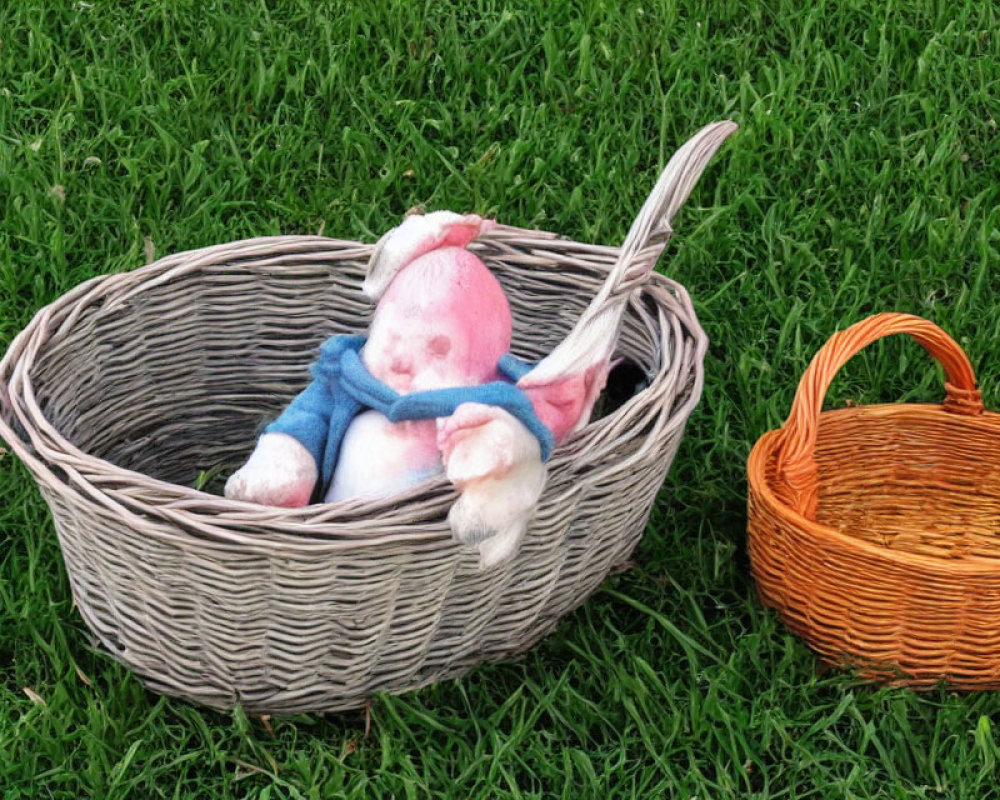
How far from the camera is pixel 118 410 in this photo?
6.24 ft

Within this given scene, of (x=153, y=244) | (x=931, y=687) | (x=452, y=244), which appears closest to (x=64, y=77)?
(x=153, y=244)

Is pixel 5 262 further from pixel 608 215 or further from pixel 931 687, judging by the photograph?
pixel 931 687

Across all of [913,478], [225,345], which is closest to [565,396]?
[225,345]

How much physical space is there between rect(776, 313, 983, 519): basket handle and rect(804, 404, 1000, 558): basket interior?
191 millimetres

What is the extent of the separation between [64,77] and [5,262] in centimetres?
56

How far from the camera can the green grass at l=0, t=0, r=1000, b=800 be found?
61.7 inches

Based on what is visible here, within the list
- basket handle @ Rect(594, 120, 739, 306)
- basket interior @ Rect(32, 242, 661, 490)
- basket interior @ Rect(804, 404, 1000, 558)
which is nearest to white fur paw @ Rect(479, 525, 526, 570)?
basket handle @ Rect(594, 120, 739, 306)

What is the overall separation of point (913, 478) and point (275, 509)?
42.8 inches

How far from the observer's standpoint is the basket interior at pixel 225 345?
186 cm

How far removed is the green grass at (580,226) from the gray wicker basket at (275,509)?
80mm

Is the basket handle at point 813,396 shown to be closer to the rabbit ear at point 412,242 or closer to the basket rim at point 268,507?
the basket rim at point 268,507

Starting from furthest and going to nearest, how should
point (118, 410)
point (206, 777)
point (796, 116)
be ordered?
point (796, 116)
point (118, 410)
point (206, 777)

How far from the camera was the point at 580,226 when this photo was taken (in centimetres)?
241

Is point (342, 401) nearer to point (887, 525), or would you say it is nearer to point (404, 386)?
point (404, 386)
